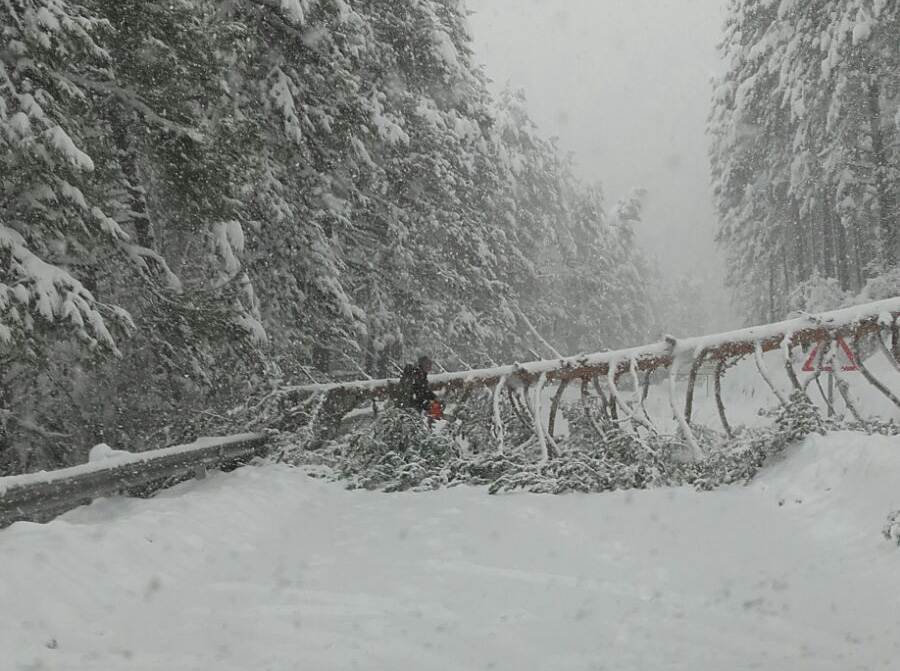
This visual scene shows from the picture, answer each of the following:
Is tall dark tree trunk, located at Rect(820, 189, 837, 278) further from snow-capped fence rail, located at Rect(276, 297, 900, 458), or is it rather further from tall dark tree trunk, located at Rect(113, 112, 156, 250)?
tall dark tree trunk, located at Rect(113, 112, 156, 250)

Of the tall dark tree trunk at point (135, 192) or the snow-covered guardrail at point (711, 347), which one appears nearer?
the snow-covered guardrail at point (711, 347)

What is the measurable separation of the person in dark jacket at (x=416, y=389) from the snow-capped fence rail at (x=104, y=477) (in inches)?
99.7

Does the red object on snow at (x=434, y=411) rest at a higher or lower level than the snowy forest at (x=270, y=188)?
lower

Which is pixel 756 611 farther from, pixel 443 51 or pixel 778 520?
pixel 443 51

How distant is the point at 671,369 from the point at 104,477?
268 inches

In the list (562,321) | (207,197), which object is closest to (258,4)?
(207,197)

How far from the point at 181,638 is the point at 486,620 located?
5.89ft

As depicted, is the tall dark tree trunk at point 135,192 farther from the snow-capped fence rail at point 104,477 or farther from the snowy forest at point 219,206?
the snow-capped fence rail at point 104,477

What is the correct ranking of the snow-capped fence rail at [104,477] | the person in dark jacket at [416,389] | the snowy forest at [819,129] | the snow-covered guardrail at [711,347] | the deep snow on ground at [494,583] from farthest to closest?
the snowy forest at [819,129], the person in dark jacket at [416,389], the snow-covered guardrail at [711,347], the snow-capped fence rail at [104,477], the deep snow on ground at [494,583]

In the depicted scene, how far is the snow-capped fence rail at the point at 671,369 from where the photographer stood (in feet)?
24.2

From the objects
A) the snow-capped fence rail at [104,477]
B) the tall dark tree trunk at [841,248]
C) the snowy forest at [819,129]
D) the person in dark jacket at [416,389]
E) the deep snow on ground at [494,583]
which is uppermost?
the snowy forest at [819,129]

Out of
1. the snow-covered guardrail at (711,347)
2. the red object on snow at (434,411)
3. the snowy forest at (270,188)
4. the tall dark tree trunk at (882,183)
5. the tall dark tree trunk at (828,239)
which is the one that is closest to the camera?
the snow-covered guardrail at (711,347)

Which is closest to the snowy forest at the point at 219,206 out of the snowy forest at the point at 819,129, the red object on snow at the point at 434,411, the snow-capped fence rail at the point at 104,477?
the snow-capped fence rail at the point at 104,477

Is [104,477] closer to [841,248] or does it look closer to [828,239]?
[841,248]
